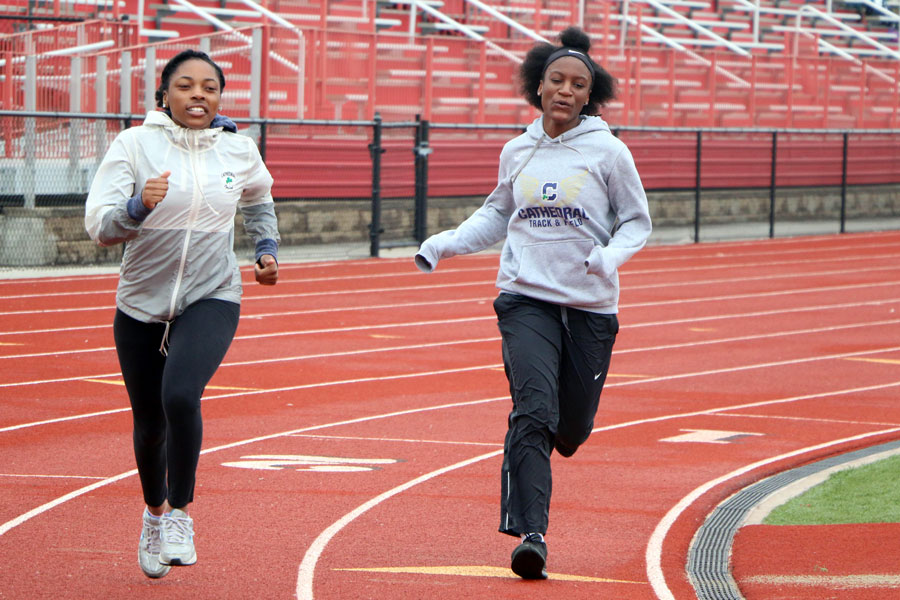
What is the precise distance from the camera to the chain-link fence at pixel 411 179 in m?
17.8

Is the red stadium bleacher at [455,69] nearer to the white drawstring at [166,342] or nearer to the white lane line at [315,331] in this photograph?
the white lane line at [315,331]

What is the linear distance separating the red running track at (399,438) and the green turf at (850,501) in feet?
1.19

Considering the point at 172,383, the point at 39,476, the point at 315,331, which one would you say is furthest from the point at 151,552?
the point at 315,331

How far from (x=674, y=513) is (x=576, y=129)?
2.13 meters

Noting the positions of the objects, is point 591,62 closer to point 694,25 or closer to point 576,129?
point 576,129

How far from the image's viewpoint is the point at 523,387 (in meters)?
5.45

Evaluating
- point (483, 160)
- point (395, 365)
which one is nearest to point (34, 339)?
point (395, 365)

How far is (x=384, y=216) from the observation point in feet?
73.1

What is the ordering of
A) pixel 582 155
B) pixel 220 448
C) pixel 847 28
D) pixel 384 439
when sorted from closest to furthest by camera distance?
pixel 582 155 < pixel 220 448 < pixel 384 439 < pixel 847 28

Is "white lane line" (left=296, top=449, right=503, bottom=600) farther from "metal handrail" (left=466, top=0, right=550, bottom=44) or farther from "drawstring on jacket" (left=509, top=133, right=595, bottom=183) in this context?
"metal handrail" (left=466, top=0, right=550, bottom=44)

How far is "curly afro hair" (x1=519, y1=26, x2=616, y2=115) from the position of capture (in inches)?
227

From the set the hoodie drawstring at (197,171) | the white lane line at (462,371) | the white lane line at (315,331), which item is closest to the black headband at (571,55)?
the hoodie drawstring at (197,171)

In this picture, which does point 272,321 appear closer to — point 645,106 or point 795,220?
point 645,106

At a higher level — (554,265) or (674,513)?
(554,265)
